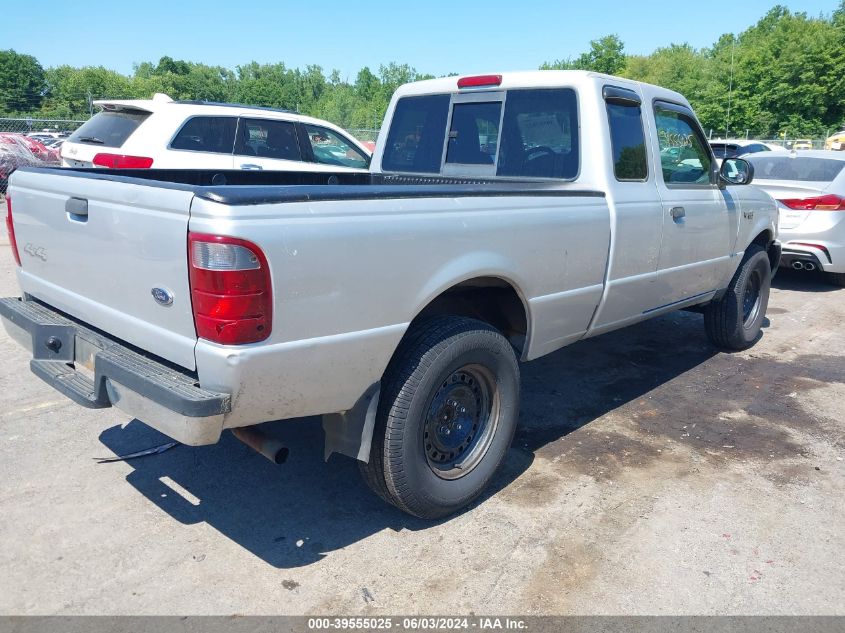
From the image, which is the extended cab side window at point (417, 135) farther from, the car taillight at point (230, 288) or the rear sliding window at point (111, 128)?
the rear sliding window at point (111, 128)

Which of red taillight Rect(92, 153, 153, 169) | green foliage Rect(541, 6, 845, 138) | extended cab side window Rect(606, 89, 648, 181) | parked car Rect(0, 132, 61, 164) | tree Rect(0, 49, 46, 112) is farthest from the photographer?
tree Rect(0, 49, 46, 112)

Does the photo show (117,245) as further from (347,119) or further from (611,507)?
(347,119)

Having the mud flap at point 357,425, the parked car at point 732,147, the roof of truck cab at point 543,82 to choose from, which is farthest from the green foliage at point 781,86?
the mud flap at point 357,425

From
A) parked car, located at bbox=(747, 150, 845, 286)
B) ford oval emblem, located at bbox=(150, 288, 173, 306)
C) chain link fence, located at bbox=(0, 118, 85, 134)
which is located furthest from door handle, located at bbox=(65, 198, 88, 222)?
chain link fence, located at bbox=(0, 118, 85, 134)

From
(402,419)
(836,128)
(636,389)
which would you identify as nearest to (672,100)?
(636,389)

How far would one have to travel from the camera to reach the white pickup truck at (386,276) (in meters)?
2.47

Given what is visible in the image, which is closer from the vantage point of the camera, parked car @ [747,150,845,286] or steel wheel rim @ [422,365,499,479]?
steel wheel rim @ [422,365,499,479]

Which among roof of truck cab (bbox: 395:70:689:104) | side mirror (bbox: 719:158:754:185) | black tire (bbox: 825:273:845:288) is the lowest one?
black tire (bbox: 825:273:845:288)

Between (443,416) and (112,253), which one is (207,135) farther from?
(443,416)

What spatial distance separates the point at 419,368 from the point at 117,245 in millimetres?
1321

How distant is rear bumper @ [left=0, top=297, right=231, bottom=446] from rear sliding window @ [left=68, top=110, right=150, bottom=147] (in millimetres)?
4957

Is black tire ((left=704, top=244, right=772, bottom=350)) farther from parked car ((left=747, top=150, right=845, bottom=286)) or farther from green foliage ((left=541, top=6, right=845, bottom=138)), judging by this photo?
green foliage ((left=541, top=6, right=845, bottom=138))

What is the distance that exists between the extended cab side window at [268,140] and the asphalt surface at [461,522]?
4.32 metres

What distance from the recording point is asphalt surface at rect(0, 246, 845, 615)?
2.78 meters
